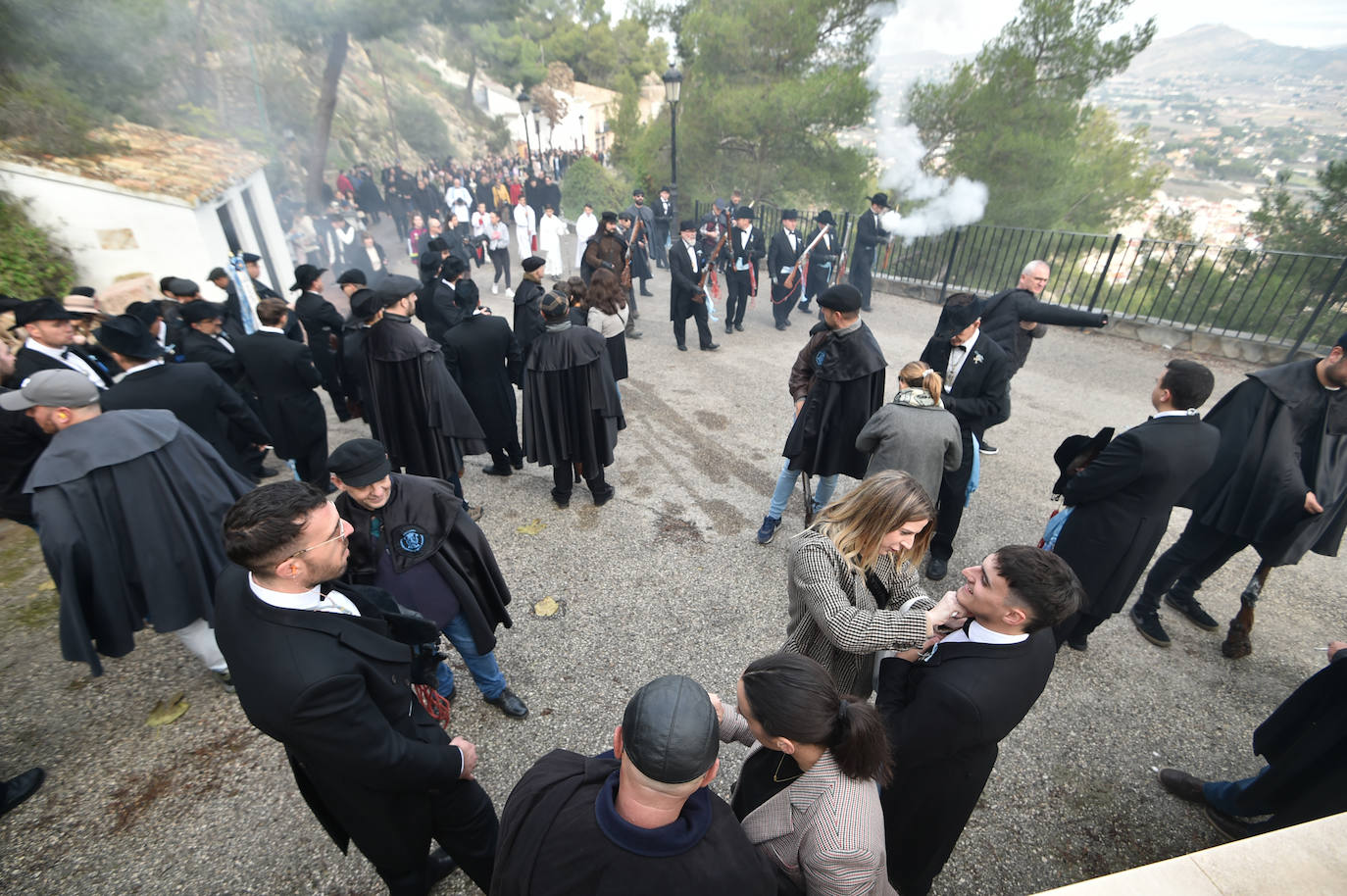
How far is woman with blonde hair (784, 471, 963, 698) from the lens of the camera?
2.12 m

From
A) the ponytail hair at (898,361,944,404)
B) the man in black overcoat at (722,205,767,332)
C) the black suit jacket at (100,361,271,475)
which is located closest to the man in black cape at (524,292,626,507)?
the black suit jacket at (100,361,271,475)

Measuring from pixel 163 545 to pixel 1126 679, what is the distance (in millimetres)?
5319

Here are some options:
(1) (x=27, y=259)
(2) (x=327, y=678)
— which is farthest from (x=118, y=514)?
(1) (x=27, y=259)

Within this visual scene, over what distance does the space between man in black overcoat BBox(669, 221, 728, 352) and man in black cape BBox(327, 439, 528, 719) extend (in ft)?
19.5

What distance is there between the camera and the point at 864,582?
2324 millimetres

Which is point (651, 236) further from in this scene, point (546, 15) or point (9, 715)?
point (546, 15)

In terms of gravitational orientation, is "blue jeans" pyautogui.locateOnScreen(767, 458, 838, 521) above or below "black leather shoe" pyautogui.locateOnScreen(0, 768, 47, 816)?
above

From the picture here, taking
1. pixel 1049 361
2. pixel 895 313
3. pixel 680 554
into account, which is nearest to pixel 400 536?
pixel 680 554

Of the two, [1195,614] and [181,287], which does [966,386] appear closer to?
[1195,614]

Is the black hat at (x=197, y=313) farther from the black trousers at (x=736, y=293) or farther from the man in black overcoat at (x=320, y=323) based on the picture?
the black trousers at (x=736, y=293)

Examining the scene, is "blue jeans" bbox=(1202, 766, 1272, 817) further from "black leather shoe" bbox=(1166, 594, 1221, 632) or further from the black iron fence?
the black iron fence

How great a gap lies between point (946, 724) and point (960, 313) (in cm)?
309

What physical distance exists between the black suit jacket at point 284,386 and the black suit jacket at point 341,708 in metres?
3.22

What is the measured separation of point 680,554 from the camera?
4500 mm
